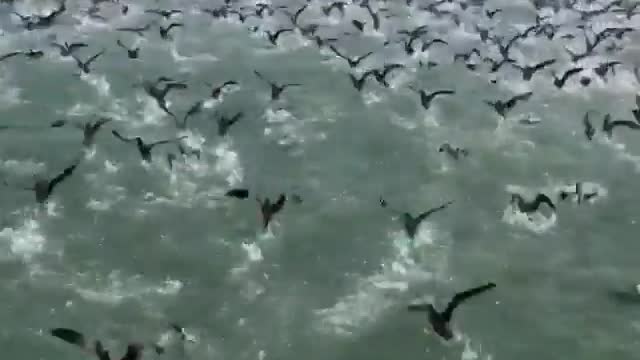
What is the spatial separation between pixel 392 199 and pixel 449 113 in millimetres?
7473

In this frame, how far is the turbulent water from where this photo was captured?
17.9m

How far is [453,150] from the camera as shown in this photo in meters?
26.3

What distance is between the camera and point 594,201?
2370 centimetres

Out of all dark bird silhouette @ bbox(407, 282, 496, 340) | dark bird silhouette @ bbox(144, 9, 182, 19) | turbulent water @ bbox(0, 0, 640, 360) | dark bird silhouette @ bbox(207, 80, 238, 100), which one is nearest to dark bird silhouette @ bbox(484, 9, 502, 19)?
turbulent water @ bbox(0, 0, 640, 360)

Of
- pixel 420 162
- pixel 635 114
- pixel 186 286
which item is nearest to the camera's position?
pixel 186 286

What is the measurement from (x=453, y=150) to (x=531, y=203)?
4.40 metres

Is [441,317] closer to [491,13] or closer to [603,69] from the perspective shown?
[603,69]

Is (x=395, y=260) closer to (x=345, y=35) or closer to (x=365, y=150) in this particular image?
(x=365, y=150)

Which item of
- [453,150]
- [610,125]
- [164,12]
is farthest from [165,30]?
[610,125]

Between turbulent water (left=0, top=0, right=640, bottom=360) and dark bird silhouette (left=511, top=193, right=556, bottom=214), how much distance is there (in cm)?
35

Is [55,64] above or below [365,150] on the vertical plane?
below

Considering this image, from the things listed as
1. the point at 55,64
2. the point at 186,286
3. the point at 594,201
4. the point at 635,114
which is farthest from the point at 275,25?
the point at 186,286

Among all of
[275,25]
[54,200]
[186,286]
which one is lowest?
[275,25]

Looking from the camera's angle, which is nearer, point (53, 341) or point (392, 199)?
point (53, 341)
